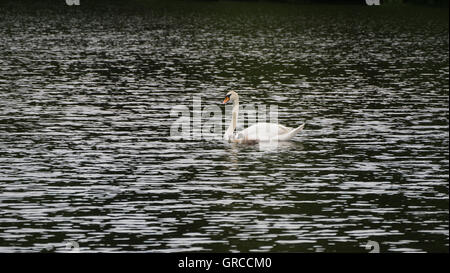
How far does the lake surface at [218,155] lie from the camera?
21.8 metres

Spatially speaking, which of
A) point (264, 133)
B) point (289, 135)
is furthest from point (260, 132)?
point (289, 135)

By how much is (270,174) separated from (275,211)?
435 centimetres

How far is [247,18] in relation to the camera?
365 ft

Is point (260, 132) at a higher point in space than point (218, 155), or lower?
higher

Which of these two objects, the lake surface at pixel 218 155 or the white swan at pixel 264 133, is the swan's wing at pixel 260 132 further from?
the lake surface at pixel 218 155

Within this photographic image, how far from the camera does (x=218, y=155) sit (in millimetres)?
30781

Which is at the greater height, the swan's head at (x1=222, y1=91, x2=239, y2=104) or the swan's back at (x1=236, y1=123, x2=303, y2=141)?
the swan's head at (x1=222, y1=91, x2=239, y2=104)

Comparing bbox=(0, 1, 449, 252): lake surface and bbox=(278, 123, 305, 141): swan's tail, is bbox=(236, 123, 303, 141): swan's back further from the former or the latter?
bbox=(0, 1, 449, 252): lake surface

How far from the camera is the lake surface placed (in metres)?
21.8

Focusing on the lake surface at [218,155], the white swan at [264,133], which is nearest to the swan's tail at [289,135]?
the white swan at [264,133]

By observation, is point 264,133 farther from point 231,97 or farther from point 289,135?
point 231,97

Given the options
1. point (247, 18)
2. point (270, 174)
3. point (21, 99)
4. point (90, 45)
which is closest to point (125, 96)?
point (21, 99)

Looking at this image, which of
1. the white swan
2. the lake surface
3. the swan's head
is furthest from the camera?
the swan's head

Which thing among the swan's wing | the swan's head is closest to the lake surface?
the swan's wing
